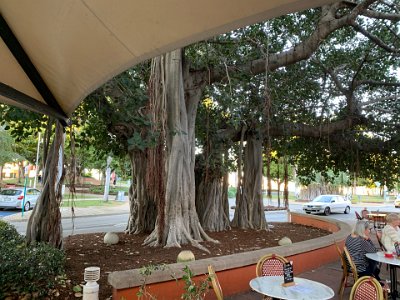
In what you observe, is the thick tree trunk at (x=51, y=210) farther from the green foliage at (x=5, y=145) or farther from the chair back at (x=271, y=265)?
the green foliage at (x=5, y=145)

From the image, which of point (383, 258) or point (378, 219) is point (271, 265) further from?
point (378, 219)

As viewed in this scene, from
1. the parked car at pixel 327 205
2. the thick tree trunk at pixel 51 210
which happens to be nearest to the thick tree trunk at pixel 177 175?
the thick tree trunk at pixel 51 210

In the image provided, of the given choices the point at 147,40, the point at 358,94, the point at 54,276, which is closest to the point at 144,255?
the point at 54,276

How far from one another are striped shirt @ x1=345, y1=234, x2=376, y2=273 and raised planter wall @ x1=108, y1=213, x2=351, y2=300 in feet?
3.58

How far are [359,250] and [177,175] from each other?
3566 mm

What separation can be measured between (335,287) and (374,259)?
117 cm

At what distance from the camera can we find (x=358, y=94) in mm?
11922

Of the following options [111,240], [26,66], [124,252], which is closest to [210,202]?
[111,240]

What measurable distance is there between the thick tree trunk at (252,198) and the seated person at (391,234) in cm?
561

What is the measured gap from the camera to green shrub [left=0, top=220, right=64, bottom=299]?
3952 millimetres

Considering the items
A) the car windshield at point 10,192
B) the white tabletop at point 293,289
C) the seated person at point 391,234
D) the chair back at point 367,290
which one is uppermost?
the car windshield at point 10,192

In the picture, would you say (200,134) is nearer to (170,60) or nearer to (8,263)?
(170,60)

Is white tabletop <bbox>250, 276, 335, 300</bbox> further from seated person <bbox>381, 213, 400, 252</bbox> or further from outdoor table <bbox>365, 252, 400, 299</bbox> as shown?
seated person <bbox>381, 213, 400, 252</bbox>

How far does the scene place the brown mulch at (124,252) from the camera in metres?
5.22
